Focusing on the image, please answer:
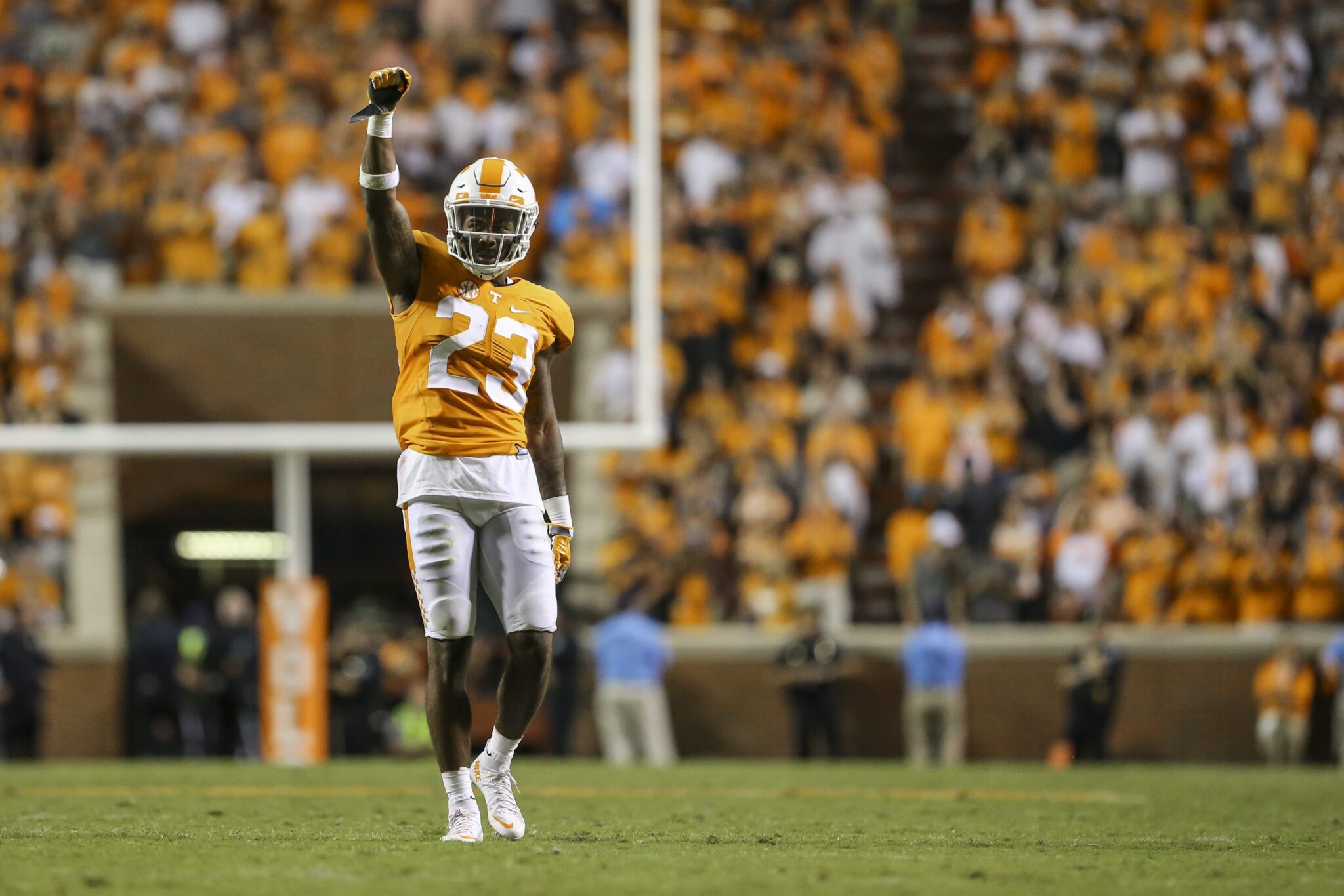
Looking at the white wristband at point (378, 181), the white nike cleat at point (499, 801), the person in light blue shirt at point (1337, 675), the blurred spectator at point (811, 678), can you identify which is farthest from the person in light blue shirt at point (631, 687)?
the white wristband at point (378, 181)

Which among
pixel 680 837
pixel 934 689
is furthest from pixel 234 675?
pixel 680 837

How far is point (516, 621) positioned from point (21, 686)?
1118cm

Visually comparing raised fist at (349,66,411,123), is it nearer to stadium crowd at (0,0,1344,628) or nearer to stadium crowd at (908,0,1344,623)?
stadium crowd at (0,0,1344,628)

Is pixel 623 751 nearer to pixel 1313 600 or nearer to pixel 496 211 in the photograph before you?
pixel 1313 600

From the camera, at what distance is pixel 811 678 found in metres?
16.7

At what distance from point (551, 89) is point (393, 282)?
25.1 feet

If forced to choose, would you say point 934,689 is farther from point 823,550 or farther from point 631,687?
point 631,687

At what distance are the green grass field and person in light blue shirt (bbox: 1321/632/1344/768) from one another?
14.8ft

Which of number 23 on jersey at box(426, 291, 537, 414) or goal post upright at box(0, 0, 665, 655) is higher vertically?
goal post upright at box(0, 0, 665, 655)

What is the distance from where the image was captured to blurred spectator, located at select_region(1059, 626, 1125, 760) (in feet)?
53.2

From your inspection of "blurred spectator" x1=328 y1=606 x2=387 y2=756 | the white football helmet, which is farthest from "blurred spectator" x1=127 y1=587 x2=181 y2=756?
the white football helmet

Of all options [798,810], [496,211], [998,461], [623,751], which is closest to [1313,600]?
[998,461]

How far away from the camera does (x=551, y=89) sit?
1377 cm

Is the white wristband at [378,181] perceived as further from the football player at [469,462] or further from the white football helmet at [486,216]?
the white football helmet at [486,216]
